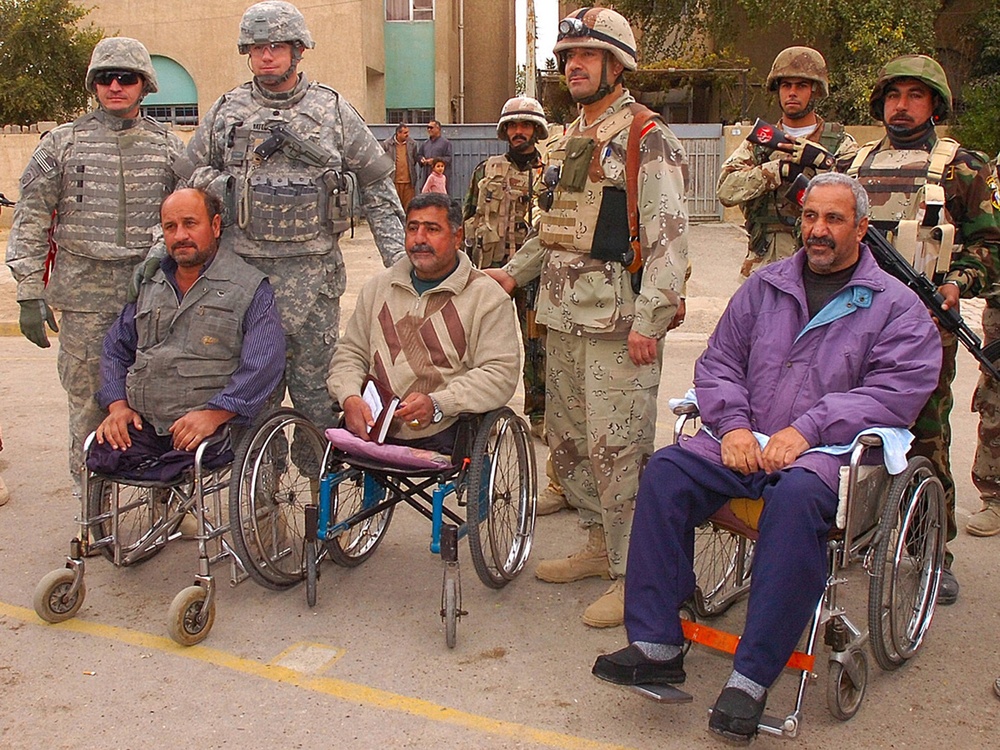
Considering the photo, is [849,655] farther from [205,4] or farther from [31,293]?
[205,4]

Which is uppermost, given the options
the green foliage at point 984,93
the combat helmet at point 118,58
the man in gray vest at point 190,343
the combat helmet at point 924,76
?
the green foliage at point 984,93

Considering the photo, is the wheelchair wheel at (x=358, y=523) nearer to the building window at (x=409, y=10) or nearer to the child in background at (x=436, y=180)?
the child in background at (x=436, y=180)

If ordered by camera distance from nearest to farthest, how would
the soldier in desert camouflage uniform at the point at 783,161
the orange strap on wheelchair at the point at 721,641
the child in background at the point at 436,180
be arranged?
the orange strap on wheelchair at the point at 721,641
the soldier in desert camouflage uniform at the point at 783,161
the child in background at the point at 436,180

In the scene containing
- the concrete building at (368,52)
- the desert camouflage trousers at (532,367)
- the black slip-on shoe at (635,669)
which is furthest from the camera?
the concrete building at (368,52)

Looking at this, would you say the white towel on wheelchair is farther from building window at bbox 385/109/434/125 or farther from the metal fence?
building window at bbox 385/109/434/125

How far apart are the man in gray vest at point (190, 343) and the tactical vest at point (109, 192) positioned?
559mm

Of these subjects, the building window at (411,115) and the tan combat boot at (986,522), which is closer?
the tan combat boot at (986,522)

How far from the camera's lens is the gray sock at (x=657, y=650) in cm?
297

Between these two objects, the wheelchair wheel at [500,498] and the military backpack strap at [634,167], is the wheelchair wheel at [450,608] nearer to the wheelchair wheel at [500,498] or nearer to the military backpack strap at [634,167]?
the wheelchair wheel at [500,498]

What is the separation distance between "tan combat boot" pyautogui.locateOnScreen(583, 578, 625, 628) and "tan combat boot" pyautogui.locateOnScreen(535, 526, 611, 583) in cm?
30

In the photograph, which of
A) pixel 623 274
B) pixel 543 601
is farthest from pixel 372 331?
pixel 543 601

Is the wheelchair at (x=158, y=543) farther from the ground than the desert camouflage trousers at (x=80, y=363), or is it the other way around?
the desert camouflage trousers at (x=80, y=363)

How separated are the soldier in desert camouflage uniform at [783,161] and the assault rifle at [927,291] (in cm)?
56

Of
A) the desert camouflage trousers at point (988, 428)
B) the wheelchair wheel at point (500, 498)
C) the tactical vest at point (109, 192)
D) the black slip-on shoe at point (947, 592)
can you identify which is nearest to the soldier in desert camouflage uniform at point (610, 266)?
the wheelchair wheel at point (500, 498)
